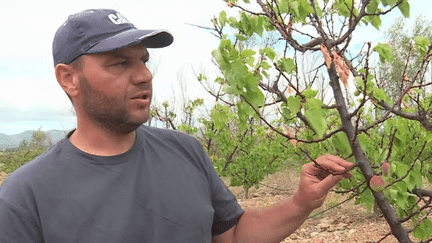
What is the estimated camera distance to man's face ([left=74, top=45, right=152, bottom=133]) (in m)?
1.64

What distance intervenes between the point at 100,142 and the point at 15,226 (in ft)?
1.42

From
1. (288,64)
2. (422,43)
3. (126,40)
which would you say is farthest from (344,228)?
(126,40)

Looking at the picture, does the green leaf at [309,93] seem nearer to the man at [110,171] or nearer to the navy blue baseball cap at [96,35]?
the man at [110,171]

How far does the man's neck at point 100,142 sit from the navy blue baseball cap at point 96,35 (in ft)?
0.98

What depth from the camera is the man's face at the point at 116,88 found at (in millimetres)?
1640

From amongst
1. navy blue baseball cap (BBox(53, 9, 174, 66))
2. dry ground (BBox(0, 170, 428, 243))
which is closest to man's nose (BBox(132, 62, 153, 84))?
navy blue baseball cap (BBox(53, 9, 174, 66))

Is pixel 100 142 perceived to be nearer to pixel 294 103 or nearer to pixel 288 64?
pixel 294 103

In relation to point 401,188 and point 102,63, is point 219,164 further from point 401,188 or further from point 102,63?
point 102,63

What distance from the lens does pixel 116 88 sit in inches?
64.2

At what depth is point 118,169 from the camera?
1.65 meters

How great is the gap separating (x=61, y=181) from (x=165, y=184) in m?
0.39

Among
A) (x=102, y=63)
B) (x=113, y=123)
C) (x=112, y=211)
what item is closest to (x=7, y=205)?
(x=112, y=211)

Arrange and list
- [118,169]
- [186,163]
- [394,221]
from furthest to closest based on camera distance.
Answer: [394,221]
[186,163]
[118,169]

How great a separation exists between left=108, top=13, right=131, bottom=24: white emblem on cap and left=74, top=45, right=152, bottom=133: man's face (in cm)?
18
